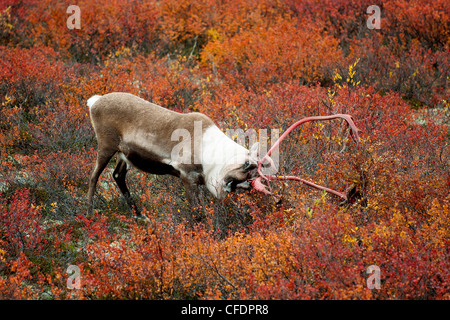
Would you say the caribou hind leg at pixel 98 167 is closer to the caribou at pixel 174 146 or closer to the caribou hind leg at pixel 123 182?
the caribou at pixel 174 146

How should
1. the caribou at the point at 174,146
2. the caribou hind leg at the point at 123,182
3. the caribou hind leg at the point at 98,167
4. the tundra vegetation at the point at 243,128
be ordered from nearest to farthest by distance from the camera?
the tundra vegetation at the point at 243,128 < the caribou at the point at 174,146 < the caribou hind leg at the point at 98,167 < the caribou hind leg at the point at 123,182

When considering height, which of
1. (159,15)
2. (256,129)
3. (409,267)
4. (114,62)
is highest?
(159,15)

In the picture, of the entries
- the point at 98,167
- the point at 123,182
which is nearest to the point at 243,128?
the point at 123,182

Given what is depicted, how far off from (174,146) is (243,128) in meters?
1.70

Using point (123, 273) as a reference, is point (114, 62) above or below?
above

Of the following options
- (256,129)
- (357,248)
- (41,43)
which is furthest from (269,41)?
(357,248)

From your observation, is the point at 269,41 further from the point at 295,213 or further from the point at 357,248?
the point at 357,248

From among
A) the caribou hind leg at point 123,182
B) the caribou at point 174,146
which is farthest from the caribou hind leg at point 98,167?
the caribou hind leg at point 123,182

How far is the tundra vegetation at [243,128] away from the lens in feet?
11.6

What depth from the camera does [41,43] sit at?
923 cm

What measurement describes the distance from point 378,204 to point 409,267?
3.32ft

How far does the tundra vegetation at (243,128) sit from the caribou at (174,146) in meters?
0.42

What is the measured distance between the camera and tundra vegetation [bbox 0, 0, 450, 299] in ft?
11.6
